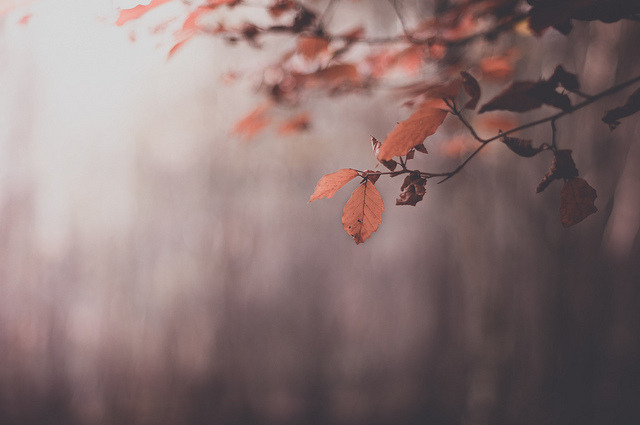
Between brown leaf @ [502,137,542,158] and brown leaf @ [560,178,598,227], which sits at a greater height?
brown leaf @ [502,137,542,158]

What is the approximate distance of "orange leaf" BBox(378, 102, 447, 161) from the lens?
441mm

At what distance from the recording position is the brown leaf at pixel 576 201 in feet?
1.52

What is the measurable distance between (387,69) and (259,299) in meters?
2.36

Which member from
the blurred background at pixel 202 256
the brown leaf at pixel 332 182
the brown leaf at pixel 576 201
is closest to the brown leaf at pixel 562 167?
the brown leaf at pixel 576 201

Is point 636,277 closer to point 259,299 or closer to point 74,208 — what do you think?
point 259,299

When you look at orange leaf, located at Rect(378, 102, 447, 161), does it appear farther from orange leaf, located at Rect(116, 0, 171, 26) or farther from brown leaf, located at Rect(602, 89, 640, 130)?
orange leaf, located at Rect(116, 0, 171, 26)

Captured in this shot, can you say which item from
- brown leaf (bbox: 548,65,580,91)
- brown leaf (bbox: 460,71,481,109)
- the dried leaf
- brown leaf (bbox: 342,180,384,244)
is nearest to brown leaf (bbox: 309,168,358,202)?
brown leaf (bbox: 342,180,384,244)

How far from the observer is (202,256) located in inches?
119

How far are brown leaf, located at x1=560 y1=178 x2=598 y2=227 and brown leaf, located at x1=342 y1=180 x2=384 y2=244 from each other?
8.8 inches

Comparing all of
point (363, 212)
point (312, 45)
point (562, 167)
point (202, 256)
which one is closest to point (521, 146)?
point (562, 167)

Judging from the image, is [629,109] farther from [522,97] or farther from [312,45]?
[312,45]

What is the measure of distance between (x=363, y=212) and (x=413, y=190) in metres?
0.07

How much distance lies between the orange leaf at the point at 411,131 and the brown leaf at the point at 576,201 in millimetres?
183

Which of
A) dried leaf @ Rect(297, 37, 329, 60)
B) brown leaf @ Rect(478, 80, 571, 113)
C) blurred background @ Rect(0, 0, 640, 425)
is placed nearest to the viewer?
brown leaf @ Rect(478, 80, 571, 113)
